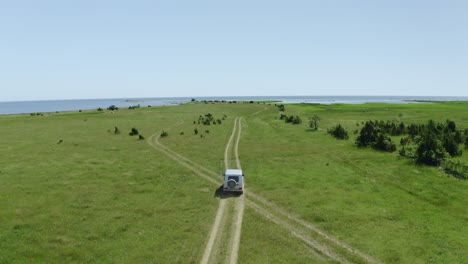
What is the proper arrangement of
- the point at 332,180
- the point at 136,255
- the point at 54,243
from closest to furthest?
the point at 136,255 → the point at 54,243 → the point at 332,180

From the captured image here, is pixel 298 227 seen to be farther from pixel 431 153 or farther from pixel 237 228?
pixel 431 153

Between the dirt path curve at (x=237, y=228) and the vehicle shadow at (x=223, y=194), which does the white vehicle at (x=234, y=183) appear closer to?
the vehicle shadow at (x=223, y=194)

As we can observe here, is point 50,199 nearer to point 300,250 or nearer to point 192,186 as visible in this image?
point 192,186

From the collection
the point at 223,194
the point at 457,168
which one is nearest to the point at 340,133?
the point at 457,168

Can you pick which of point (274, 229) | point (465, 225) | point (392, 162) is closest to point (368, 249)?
point (274, 229)

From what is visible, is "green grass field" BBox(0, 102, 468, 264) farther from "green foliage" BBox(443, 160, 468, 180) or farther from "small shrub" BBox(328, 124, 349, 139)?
"small shrub" BBox(328, 124, 349, 139)

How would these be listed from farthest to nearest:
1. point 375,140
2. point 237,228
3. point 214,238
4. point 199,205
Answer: point 375,140 → point 199,205 → point 237,228 → point 214,238

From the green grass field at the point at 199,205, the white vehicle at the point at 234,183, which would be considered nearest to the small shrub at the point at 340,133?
the green grass field at the point at 199,205

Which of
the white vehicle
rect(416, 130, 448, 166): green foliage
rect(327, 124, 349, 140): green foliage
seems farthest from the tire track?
rect(327, 124, 349, 140): green foliage
